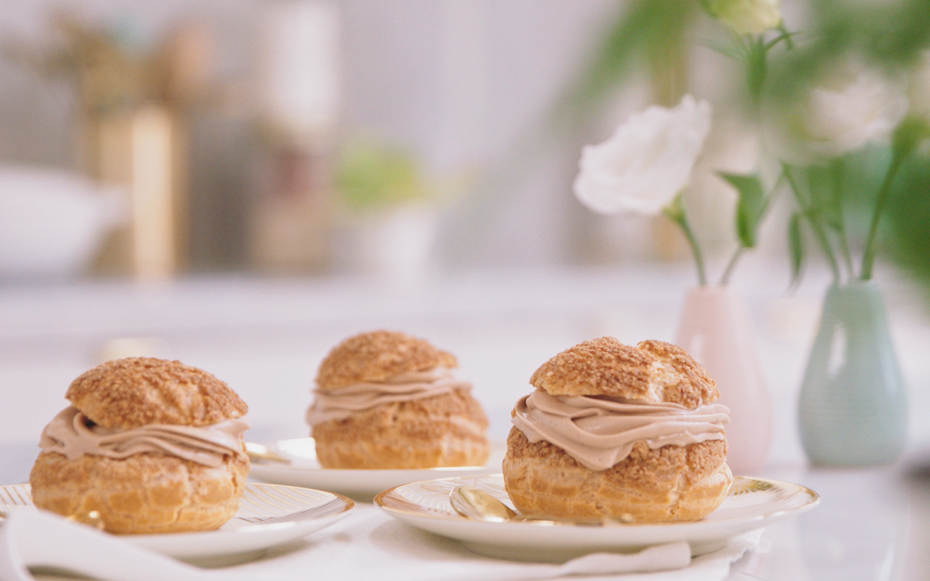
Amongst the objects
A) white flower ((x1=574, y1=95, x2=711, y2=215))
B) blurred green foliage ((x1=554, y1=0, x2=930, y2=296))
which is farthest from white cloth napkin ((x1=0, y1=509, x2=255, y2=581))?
white flower ((x1=574, y1=95, x2=711, y2=215))

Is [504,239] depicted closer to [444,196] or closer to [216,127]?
[444,196]

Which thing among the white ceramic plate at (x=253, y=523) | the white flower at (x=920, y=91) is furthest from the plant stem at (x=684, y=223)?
the white flower at (x=920, y=91)

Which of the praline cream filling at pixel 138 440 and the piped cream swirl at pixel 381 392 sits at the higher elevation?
the praline cream filling at pixel 138 440

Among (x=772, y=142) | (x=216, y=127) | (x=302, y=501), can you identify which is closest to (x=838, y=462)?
(x=302, y=501)

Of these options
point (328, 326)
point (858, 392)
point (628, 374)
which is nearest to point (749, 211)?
point (858, 392)

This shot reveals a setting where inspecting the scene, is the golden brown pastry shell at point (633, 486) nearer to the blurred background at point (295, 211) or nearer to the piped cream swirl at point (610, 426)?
the piped cream swirl at point (610, 426)

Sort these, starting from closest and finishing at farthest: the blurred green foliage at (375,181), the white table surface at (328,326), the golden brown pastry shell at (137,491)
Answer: the golden brown pastry shell at (137,491), the white table surface at (328,326), the blurred green foliage at (375,181)

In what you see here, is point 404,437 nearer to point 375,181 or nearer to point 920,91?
point 920,91
